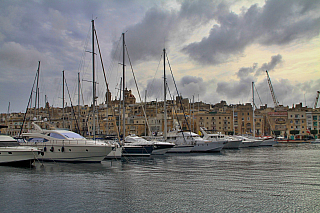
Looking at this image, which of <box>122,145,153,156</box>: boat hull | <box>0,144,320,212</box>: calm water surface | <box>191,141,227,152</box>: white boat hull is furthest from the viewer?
<box>191,141,227,152</box>: white boat hull

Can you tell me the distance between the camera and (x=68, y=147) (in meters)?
28.0

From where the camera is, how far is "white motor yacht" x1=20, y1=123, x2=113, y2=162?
27.6m

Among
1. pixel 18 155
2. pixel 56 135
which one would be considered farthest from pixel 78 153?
pixel 18 155

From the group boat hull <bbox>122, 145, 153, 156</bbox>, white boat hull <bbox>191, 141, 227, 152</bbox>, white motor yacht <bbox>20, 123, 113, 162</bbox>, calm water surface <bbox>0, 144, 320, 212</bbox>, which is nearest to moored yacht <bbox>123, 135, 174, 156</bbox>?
boat hull <bbox>122, 145, 153, 156</bbox>

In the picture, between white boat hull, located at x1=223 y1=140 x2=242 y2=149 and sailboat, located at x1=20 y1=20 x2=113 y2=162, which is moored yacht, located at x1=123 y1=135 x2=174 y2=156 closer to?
sailboat, located at x1=20 y1=20 x2=113 y2=162

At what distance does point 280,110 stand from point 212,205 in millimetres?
111604

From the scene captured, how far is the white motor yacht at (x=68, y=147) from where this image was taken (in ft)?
90.4

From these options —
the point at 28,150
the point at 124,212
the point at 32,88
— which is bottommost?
the point at 124,212

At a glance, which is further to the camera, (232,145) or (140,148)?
(232,145)

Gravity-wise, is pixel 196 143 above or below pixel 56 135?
below

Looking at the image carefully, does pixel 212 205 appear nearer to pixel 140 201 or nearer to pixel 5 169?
pixel 140 201

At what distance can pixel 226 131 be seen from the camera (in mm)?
107375

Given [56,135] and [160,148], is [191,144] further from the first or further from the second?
[56,135]

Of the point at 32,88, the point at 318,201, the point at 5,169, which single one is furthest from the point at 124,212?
the point at 32,88
